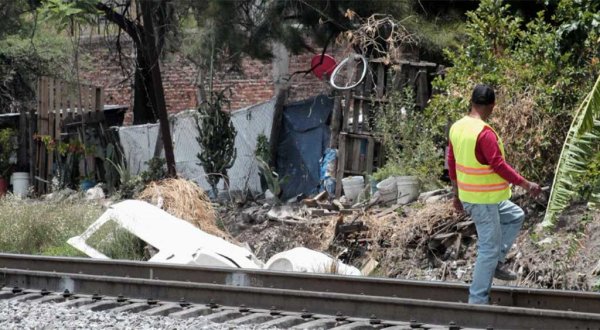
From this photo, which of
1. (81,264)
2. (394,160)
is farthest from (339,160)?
(81,264)

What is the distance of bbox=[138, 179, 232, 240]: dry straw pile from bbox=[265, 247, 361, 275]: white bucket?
8.83 ft

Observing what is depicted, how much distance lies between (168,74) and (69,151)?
747 centimetres

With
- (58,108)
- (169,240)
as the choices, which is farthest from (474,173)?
(58,108)

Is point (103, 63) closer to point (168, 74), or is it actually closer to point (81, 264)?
point (168, 74)

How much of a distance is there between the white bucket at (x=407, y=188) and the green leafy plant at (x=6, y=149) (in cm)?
1184

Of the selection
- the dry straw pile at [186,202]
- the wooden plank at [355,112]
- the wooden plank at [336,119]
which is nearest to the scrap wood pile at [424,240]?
the dry straw pile at [186,202]

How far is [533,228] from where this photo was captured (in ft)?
37.9

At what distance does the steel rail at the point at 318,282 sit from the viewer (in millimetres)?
8203

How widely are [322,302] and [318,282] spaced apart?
1.35 metres

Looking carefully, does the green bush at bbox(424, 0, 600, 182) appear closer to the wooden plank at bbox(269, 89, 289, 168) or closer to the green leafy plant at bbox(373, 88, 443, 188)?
the green leafy plant at bbox(373, 88, 443, 188)

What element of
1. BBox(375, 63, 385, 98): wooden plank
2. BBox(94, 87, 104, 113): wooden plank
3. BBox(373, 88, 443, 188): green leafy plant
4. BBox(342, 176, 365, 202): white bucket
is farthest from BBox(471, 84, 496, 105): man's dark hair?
BBox(94, 87, 104, 113): wooden plank

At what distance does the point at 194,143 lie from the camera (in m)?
21.6

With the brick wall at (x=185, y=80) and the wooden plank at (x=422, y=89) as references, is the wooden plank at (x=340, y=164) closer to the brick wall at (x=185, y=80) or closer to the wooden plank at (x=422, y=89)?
the wooden plank at (x=422, y=89)

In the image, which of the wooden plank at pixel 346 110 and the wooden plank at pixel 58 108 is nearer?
the wooden plank at pixel 346 110
